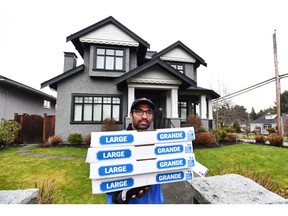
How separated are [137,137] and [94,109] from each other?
347 inches

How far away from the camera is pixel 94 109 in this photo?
9516mm

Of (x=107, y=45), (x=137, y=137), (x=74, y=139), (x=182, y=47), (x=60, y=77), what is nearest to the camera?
(x=137, y=137)

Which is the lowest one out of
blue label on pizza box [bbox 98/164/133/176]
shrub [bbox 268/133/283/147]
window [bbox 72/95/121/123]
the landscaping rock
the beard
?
shrub [bbox 268/133/283/147]

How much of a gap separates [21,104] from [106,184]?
16410mm

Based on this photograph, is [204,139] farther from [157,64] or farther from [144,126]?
[144,126]

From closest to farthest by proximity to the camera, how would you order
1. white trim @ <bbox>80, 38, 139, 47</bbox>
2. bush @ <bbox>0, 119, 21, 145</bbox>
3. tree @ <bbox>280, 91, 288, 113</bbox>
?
bush @ <bbox>0, 119, 21, 145</bbox>
white trim @ <bbox>80, 38, 139, 47</bbox>
tree @ <bbox>280, 91, 288, 113</bbox>

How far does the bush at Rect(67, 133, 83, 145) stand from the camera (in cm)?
850

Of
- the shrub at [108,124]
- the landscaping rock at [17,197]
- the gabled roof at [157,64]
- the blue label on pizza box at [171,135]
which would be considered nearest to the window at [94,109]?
the shrub at [108,124]

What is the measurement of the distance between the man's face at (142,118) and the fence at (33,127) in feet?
31.8

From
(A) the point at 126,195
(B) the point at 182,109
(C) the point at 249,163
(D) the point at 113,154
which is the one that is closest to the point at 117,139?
(D) the point at 113,154

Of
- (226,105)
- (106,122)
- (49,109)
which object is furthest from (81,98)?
(226,105)

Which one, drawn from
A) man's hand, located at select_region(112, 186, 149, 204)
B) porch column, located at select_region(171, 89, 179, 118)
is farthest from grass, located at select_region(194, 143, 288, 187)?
man's hand, located at select_region(112, 186, 149, 204)

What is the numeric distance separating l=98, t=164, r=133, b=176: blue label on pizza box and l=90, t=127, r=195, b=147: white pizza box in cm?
18

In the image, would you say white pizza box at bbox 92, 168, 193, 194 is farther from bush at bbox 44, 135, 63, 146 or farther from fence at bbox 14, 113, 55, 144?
fence at bbox 14, 113, 55, 144
